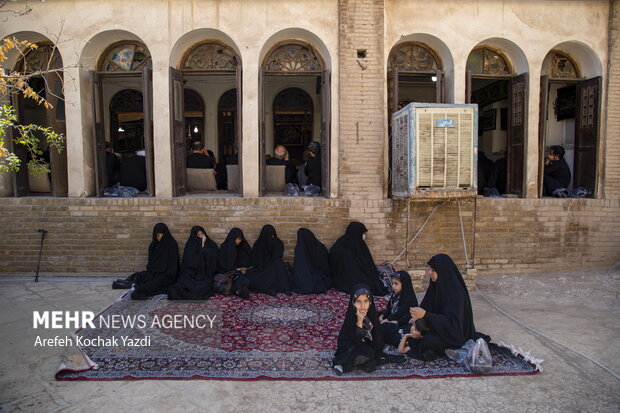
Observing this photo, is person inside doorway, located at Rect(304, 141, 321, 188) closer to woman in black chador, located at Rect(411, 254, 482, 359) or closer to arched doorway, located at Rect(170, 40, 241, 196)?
arched doorway, located at Rect(170, 40, 241, 196)

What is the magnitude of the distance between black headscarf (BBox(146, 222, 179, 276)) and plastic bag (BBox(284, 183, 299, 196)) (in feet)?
6.05

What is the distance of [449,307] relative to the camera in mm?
3973

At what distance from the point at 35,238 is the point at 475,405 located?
6.41 metres

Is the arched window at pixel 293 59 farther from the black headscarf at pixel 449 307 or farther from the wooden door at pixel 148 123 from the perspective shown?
the black headscarf at pixel 449 307

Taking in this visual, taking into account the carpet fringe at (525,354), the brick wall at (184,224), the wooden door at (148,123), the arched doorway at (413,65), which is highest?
the arched doorway at (413,65)

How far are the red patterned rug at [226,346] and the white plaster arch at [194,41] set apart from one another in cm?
361

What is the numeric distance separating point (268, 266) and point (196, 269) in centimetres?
96

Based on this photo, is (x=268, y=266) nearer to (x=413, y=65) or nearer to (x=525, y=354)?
(x=525, y=354)

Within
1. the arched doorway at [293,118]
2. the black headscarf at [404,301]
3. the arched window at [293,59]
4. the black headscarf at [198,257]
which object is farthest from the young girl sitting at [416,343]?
the arched doorway at [293,118]

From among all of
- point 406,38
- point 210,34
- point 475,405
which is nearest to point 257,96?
point 210,34

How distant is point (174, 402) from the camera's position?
10.9ft

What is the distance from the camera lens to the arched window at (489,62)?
7359 mm

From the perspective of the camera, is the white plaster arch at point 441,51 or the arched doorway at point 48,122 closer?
the arched doorway at point 48,122

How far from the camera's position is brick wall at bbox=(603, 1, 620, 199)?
7.07 m
